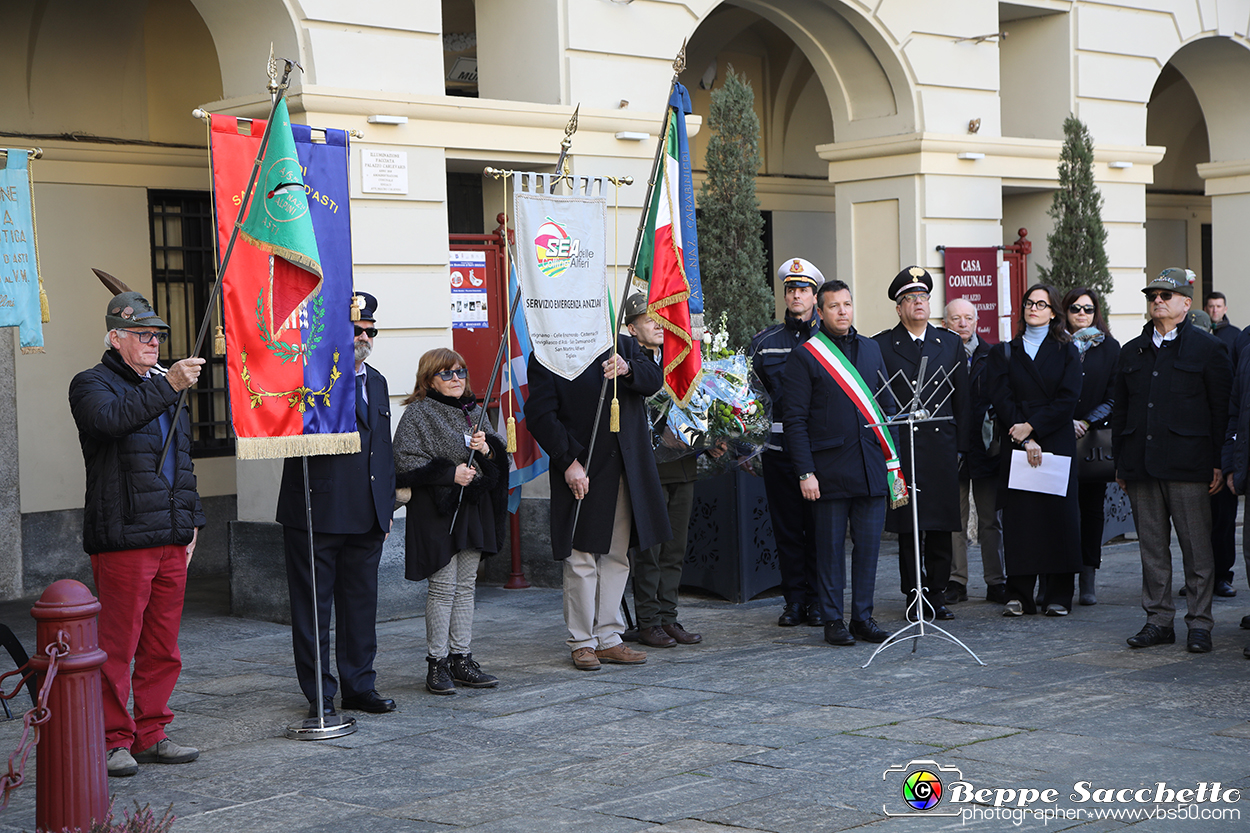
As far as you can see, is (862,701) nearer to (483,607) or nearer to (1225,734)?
(1225,734)

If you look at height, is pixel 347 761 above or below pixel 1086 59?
below

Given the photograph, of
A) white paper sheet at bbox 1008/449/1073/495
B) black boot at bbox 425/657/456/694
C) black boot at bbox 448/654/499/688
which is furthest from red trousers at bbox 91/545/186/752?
white paper sheet at bbox 1008/449/1073/495

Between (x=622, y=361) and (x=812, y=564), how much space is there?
6.51 feet

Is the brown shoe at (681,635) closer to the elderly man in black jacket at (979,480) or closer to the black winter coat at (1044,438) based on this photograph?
the elderly man in black jacket at (979,480)

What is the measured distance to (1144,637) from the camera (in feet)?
23.9

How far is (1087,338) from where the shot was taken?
860 cm

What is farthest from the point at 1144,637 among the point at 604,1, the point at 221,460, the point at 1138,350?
the point at 221,460

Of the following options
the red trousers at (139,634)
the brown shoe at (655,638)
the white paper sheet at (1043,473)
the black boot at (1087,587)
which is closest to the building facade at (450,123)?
the brown shoe at (655,638)

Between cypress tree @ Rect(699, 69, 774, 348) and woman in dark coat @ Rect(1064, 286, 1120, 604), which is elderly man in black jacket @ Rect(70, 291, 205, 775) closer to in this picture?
woman in dark coat @ Rect(1064, 286, 1120, 604)

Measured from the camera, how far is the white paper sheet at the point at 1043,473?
812 centimetres

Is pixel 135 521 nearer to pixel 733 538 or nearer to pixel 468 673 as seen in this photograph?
pixel 468 673

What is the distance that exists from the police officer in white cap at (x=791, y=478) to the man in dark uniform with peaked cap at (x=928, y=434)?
48cm

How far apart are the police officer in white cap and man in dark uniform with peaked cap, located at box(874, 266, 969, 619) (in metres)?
0.48

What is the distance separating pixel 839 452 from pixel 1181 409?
5.83ft
